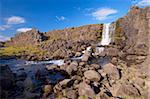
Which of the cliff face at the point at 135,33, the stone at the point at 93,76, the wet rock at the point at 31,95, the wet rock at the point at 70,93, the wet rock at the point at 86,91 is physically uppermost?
the cliff face at the point at 135,33

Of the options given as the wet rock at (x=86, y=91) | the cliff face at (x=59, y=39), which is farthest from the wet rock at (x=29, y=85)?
the cliff face at (x=59, y=39)

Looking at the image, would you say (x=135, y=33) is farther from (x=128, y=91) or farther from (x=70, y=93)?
(x=70, y=93)

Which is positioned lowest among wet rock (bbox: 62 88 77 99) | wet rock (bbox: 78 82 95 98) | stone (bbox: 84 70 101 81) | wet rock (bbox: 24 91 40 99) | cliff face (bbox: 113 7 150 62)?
wet rock (bbox: 24 91 40 99)

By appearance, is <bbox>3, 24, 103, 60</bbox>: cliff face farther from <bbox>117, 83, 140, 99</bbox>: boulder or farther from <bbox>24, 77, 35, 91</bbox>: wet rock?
<bbox>117, 83, 140, 99</bbox>: boulder

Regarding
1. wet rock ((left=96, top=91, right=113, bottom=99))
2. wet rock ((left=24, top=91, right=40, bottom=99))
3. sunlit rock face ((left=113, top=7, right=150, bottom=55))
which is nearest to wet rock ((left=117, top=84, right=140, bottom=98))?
wet rock ((left=96, top=91, right=113, bottom=99))

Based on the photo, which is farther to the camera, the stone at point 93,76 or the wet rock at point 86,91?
the stone at point 93,76

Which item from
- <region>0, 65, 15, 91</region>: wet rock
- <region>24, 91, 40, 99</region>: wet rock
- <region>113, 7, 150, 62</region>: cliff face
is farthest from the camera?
<region>113, 7, 150, 62</region>: cliff face

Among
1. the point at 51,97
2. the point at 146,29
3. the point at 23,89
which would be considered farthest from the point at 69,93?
the point at 146,29

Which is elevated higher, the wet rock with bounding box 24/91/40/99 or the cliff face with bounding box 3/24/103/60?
the cliff face with bounding box 3/24/103/60

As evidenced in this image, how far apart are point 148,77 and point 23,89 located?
491 inches

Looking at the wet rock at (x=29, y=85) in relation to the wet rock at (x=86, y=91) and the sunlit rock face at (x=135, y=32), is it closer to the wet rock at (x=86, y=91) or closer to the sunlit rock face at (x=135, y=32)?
the wet rock at (x=86, y=91)

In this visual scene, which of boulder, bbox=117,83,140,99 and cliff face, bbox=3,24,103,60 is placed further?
cliff face, bbox=3,24,103,60

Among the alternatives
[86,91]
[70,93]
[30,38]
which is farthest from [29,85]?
[30,38]

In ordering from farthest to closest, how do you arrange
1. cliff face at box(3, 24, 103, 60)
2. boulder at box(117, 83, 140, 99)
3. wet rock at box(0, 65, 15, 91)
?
cliff face at box(3, 24, 103, 60) → wet rock at box(0, 65, 15, 91) → boulder at box(117, 83, 140, 99)
